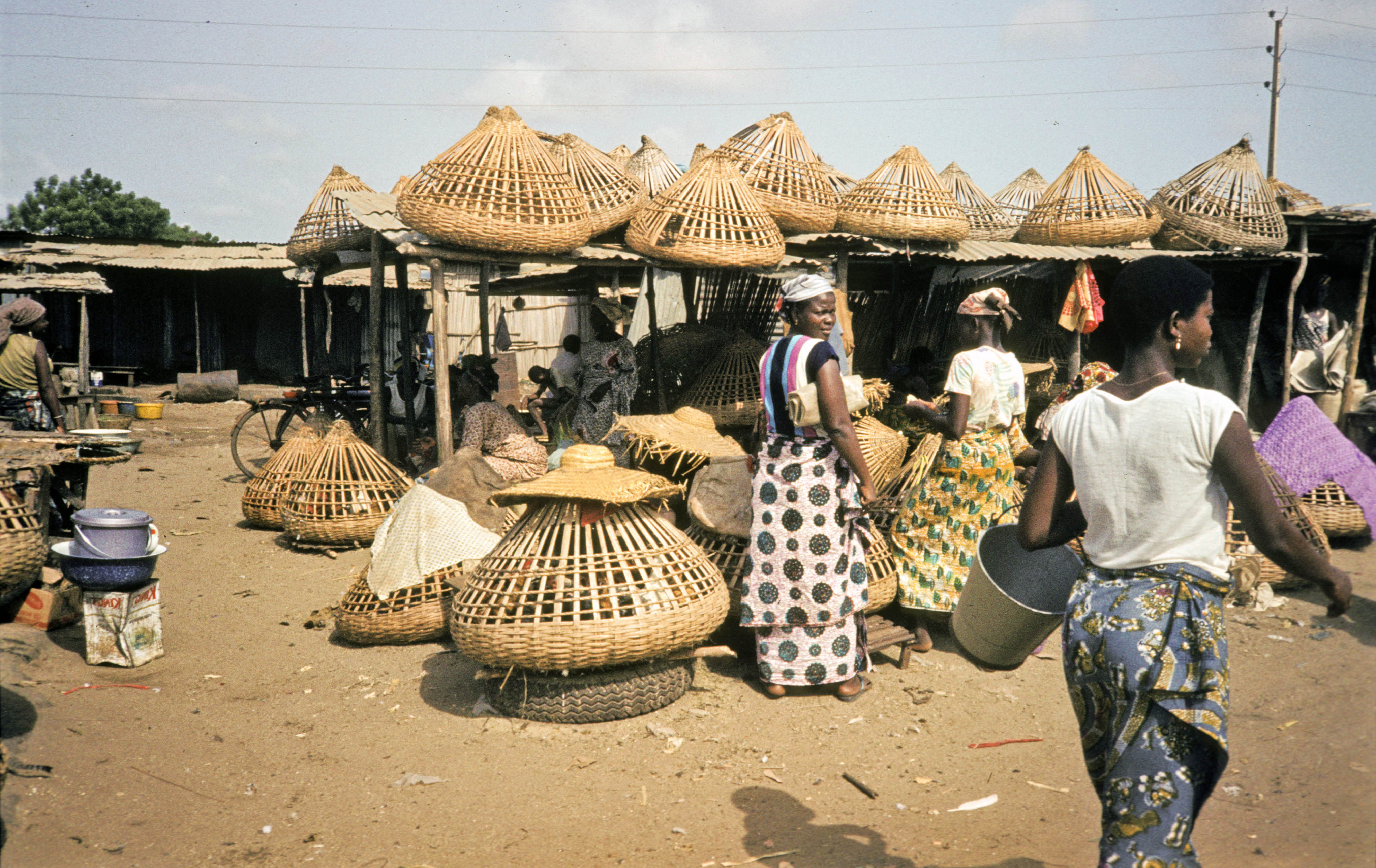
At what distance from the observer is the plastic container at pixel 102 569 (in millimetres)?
4730

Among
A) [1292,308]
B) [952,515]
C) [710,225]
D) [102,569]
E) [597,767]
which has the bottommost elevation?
[597,767]

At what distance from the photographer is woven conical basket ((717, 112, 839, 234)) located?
7836 millimetres

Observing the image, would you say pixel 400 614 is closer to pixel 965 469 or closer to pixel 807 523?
pixel 807 523

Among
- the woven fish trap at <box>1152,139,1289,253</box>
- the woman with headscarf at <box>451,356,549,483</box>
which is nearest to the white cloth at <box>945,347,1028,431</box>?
the woman with headscarf at <box>451,356,549,483</box>

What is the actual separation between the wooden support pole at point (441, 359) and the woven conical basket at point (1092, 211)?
623 cm

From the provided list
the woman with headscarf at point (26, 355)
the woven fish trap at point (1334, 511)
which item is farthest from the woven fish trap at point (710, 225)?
the woven fish trap at point (1334, 511)

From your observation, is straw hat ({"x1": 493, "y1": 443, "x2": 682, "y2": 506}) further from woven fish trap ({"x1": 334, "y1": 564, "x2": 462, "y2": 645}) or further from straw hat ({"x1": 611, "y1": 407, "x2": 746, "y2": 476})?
woven fish trap ({"x1": 334, "y1": 564, "x2": 462, "y2": 645})

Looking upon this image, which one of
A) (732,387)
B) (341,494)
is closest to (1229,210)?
(732,387)

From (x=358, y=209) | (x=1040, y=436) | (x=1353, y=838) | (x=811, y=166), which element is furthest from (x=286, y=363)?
(x=1353, y=838)

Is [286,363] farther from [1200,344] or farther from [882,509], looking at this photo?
[1200,344]

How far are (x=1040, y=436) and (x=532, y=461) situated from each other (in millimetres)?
4426

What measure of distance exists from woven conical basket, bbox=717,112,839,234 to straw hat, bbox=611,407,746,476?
2730 millimetres

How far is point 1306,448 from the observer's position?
568 centimetres

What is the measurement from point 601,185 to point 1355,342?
8648 millimetres
